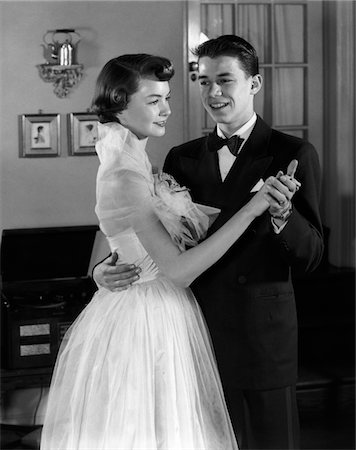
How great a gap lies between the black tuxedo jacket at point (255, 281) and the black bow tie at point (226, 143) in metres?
0.04

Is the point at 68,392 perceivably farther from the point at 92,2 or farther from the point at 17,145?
the point at 92,2

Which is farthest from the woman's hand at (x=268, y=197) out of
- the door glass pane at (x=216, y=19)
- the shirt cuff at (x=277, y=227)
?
the door glass pane at (x=216, y=19)

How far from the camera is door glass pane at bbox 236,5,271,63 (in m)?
5.93

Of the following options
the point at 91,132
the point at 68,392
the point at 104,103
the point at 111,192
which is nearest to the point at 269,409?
the point at 68,392

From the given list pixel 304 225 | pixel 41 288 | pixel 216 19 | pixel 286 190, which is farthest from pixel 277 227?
pixel 216 19

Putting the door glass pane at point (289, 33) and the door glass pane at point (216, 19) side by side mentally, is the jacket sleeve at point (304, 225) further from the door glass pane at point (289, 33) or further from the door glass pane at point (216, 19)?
the door glass pane at point (289, 33)

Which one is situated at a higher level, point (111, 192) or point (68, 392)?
point (111, 192)

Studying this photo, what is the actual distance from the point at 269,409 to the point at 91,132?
334cm

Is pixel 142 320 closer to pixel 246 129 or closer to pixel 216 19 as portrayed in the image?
pixel 246 129

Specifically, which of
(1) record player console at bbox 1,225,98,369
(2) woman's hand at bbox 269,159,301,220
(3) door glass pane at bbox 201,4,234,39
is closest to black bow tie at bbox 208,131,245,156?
(2) woman's hand at bbox 269,159,301,220

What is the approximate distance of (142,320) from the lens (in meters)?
2.53

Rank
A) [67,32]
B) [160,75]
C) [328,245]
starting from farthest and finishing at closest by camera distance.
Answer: [328,245], [67,32], [160,75]

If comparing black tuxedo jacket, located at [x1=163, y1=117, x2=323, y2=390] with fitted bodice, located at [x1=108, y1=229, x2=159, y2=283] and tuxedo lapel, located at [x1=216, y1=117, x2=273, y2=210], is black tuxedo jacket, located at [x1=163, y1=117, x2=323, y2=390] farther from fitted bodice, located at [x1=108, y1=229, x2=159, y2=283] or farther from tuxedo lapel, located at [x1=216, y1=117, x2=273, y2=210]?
fitted bodice, located at [x1=108, y1=229, x2=159, y2=283]

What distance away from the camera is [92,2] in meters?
5.58
